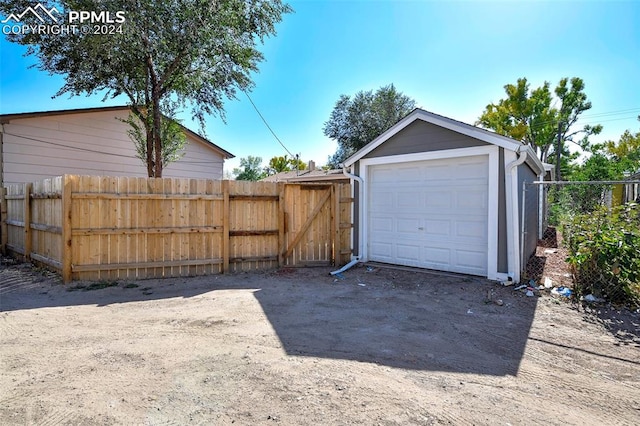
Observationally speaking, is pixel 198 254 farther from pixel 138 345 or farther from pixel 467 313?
pixel 467 313

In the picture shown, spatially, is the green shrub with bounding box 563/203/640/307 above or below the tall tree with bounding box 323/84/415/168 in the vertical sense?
below

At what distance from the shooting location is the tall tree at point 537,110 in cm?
2626

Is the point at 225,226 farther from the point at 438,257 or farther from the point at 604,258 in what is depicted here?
the point at 604,258

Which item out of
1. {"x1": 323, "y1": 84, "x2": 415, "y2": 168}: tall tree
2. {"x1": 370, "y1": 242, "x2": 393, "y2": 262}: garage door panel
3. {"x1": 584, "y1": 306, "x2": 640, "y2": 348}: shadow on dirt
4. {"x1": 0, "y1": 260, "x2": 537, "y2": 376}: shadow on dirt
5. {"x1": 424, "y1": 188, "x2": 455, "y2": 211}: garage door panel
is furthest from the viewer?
{"x1": 323, "y1": 84, "x2": 415, "y2": 168}: tall tree

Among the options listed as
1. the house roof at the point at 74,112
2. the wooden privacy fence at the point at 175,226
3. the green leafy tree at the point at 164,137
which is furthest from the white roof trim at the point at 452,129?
the house roof at the point at 74,112

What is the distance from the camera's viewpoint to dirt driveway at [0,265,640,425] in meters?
2.45

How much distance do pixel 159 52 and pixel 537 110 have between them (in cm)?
2655

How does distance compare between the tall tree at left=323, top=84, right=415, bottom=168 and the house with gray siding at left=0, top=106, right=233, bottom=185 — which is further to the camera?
the tall tree at left=323, top=84, right=415, bottom=168

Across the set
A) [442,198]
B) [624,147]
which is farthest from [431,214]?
[624,147]

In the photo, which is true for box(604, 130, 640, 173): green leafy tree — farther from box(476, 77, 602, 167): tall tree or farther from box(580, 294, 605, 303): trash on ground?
box(580, 294, 605, 303): trash on ground

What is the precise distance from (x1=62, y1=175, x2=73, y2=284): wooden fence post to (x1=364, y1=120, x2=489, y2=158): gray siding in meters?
6.03

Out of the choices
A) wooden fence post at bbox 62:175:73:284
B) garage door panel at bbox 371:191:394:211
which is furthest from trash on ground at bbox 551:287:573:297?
wooden fence post at bbox 62:175:73:284

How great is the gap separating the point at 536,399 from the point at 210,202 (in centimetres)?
612

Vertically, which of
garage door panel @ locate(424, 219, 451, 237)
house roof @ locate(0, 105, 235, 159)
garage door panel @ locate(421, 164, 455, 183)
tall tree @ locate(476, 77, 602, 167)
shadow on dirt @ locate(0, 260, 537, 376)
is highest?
tall tree @ locate(476, 77, 602, 167)
